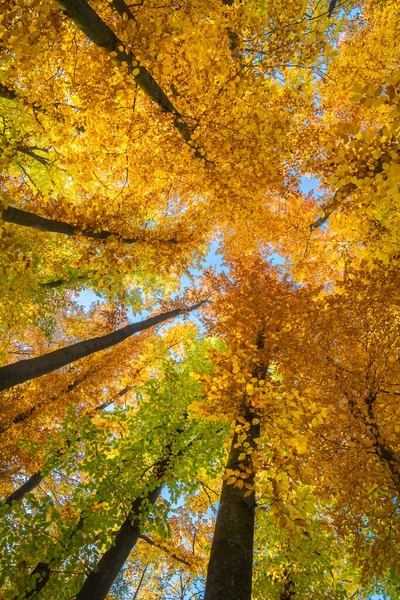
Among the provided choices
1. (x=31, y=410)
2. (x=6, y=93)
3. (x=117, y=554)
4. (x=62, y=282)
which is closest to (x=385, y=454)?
(x=117, y=554)

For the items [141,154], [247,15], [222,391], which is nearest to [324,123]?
[247,15]

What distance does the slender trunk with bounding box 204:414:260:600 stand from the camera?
361cm

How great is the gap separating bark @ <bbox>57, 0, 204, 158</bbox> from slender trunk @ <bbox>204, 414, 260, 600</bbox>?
5.87m

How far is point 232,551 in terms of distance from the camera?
156 inches

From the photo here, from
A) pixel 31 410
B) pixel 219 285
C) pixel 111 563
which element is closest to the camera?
pixel 111 563

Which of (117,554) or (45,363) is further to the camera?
(117,554)

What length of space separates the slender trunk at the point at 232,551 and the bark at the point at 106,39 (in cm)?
587

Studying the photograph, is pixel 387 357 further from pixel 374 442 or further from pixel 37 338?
pixel 37 338

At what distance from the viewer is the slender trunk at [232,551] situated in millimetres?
3611

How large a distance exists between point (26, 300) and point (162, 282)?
700cm

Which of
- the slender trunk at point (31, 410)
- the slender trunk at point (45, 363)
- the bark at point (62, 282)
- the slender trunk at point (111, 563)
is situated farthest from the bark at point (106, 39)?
the slender trunk at point (31, 410)

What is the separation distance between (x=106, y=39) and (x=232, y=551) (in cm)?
637

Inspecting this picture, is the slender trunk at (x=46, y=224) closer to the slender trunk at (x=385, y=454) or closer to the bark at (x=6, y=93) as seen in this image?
the bark at (x=6, y=93)

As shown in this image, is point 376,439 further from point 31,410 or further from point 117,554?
point 31,410
